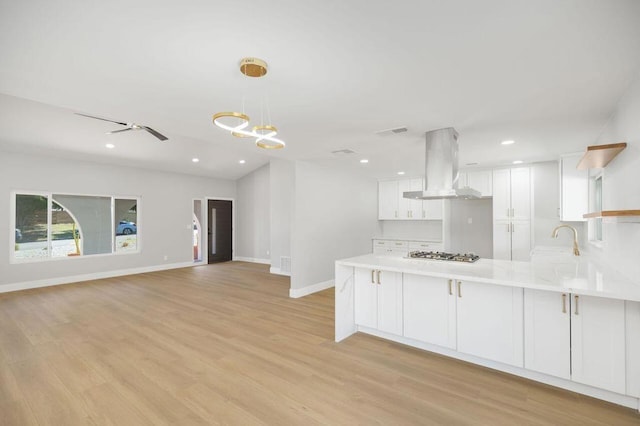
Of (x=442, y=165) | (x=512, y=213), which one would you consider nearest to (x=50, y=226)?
(x=442, y=165)

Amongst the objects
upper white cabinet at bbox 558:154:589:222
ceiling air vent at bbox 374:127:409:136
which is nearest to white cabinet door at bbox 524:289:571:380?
ceiling air vent at bbox 374:127:409:136

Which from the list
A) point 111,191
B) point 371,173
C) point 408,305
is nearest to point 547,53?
point 408,305

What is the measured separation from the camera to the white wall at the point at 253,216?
28.4 feet

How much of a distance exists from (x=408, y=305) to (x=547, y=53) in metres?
2.37

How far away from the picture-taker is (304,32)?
1.59 metres

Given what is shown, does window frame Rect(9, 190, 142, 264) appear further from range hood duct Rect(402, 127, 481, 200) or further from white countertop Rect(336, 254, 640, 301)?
range hood duct Rect(402, 127, 481, 200)

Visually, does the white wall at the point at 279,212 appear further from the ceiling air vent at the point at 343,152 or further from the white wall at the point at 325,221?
the ceiling air vent at the point at 343,152

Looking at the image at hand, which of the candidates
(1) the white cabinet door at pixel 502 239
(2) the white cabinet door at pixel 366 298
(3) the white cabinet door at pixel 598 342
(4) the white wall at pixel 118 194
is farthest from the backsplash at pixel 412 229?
(4) the white wall at pixel 118 194

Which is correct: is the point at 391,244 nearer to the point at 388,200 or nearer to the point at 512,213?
the point at 388,200

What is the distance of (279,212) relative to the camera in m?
7.29

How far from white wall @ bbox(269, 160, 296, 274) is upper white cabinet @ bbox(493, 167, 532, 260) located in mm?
4484

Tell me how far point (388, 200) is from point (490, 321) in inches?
188

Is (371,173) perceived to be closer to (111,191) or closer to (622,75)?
(622,75)

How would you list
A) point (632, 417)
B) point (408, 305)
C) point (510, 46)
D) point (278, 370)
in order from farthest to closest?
point (408, 305) → point (278, 370) → point (632, 417) → point (510, 46)
